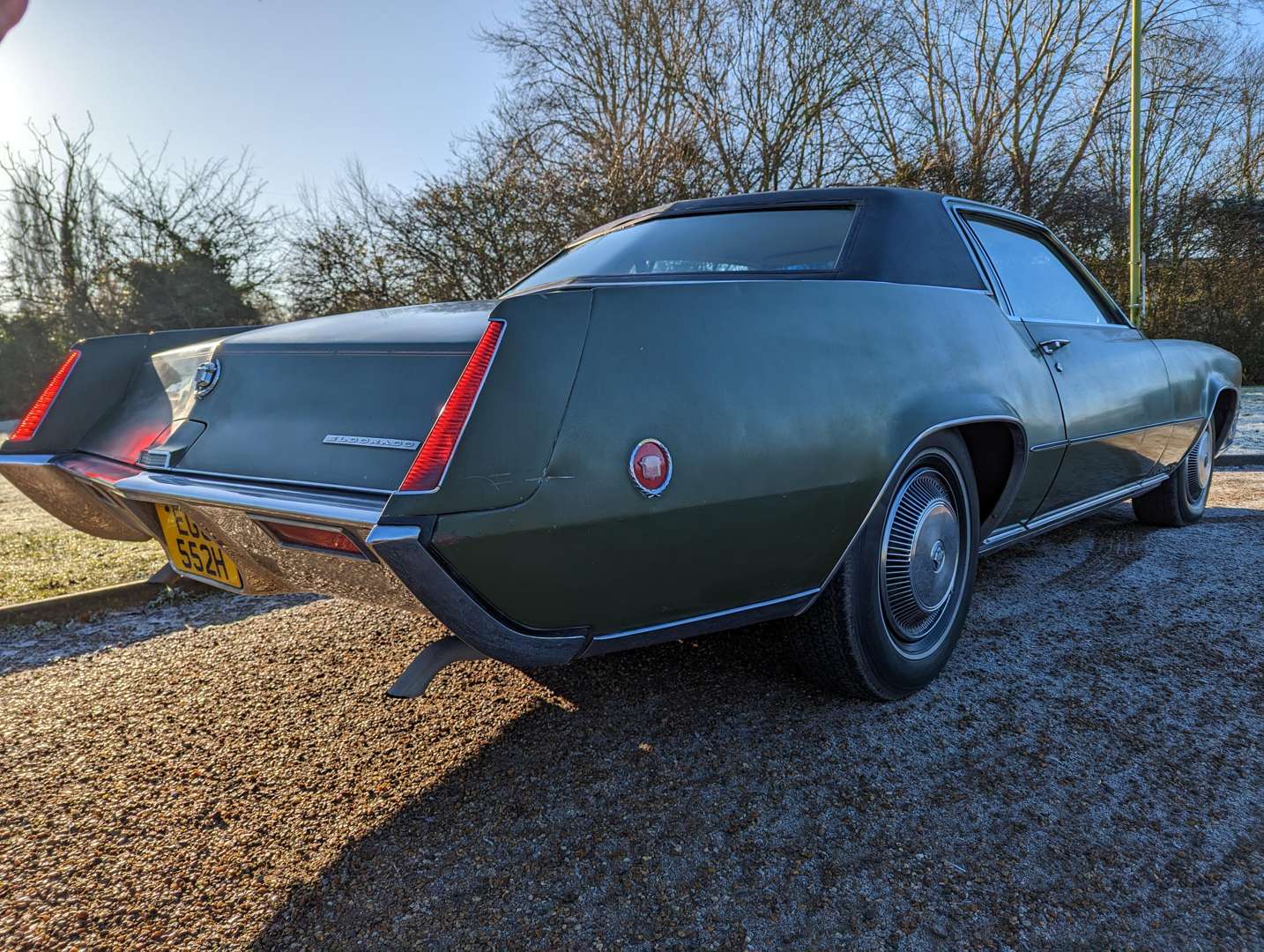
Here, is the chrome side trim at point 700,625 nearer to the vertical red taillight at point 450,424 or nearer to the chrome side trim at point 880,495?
the chrome side trim at point 880,495

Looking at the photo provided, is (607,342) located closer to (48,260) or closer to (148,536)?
(148,536)

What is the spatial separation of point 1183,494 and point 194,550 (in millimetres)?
4579

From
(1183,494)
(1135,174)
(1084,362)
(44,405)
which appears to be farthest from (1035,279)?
(1135,174)

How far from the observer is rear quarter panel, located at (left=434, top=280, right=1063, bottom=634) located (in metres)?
1.58

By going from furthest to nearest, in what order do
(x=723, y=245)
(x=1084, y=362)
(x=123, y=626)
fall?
1. (x=123, y=626)
2. (x=1084, y=362)
3. (x=723, y=245)

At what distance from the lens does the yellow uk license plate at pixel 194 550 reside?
2.02 metres

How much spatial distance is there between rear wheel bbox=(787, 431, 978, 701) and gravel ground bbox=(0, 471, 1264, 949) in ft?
0.41

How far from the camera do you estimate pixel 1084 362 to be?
3.08 meters

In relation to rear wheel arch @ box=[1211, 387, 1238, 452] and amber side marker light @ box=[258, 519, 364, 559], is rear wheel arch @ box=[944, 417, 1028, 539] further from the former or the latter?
rear wheel arch @ box=[1211, 387, 1238, 452]

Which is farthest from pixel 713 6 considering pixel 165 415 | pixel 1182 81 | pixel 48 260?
pixel 165 415

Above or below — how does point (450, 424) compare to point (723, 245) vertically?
below

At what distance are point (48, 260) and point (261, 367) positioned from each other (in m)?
18.9

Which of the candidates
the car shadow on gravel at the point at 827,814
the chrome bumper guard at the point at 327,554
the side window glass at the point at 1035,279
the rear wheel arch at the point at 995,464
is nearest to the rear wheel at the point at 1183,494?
the side window glass at the point at 1035,279

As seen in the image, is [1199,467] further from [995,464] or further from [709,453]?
[709,453]
